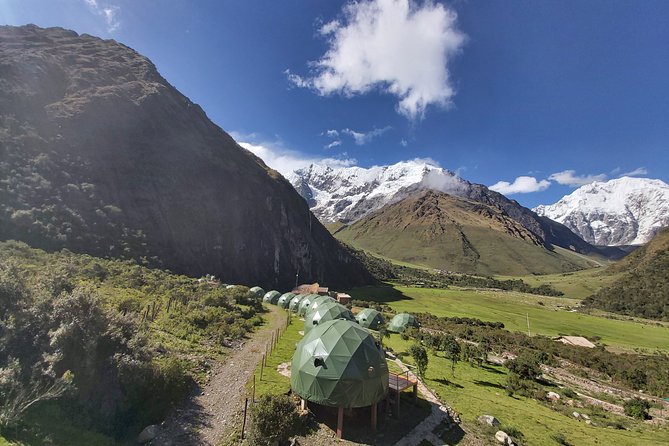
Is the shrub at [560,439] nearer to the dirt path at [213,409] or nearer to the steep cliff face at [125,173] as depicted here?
the dirt path at [213,409]

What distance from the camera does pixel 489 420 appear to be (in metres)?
24.2

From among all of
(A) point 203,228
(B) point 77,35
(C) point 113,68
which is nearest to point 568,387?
(A) point 203,228

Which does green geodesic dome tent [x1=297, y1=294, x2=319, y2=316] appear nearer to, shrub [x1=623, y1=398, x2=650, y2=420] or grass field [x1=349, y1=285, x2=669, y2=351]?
grass field [x1=349, y1=285, x2=669, y2=351]

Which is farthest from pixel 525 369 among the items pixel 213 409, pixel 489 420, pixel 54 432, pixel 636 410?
pixel 54 432

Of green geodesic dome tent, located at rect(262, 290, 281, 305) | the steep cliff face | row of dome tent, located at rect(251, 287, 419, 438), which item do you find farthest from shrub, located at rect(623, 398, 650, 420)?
the steep cliff face

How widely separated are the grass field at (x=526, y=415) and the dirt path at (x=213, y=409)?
53.2 feet

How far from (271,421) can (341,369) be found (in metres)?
4.79

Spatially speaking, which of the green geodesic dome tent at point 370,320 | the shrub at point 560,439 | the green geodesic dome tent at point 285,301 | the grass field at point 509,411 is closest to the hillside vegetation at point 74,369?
the grass field at point 509,411

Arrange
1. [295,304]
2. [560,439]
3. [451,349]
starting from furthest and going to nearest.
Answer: [295,304] < [451,349] < [560,439]

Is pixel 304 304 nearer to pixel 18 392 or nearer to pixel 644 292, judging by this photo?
pixel 18 392

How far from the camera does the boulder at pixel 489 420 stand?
79.0 ft

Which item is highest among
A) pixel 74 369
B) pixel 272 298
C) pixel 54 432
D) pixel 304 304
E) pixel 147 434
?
pixel 74 369

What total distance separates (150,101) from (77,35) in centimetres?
5171

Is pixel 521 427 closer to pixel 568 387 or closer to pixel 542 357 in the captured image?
pixel 568 387
